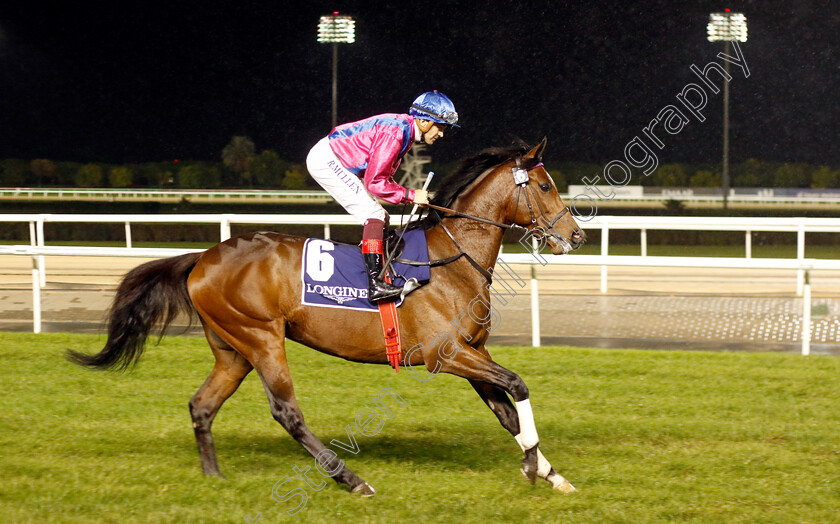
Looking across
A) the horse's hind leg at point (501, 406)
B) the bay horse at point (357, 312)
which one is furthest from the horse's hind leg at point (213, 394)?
the horse's hind leg at point (501, 406)

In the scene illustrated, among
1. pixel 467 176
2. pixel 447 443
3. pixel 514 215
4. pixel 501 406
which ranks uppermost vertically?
pixel 467 176

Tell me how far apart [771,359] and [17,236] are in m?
16.7

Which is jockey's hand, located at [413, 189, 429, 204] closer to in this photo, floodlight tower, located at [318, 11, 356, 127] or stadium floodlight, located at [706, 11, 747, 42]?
stadium floodlight, located at [706, 11, 747, 42]

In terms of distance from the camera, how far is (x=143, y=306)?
12.1 feet

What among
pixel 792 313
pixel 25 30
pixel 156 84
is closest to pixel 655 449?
pixel 792 313

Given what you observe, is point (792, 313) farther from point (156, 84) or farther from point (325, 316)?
point (156, 84)

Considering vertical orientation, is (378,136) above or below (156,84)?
below

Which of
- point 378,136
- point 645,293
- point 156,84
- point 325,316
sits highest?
point 156,84

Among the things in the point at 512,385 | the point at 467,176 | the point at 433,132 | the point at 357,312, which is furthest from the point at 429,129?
the point at 512,385

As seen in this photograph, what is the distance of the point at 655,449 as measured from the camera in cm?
379

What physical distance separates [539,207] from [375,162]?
2.30 ft

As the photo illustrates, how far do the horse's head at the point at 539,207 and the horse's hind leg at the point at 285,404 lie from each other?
1.10m

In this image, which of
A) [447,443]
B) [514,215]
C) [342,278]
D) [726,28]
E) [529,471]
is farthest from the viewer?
[726,28]

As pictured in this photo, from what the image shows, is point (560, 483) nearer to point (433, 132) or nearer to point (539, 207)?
point (539, 207)
